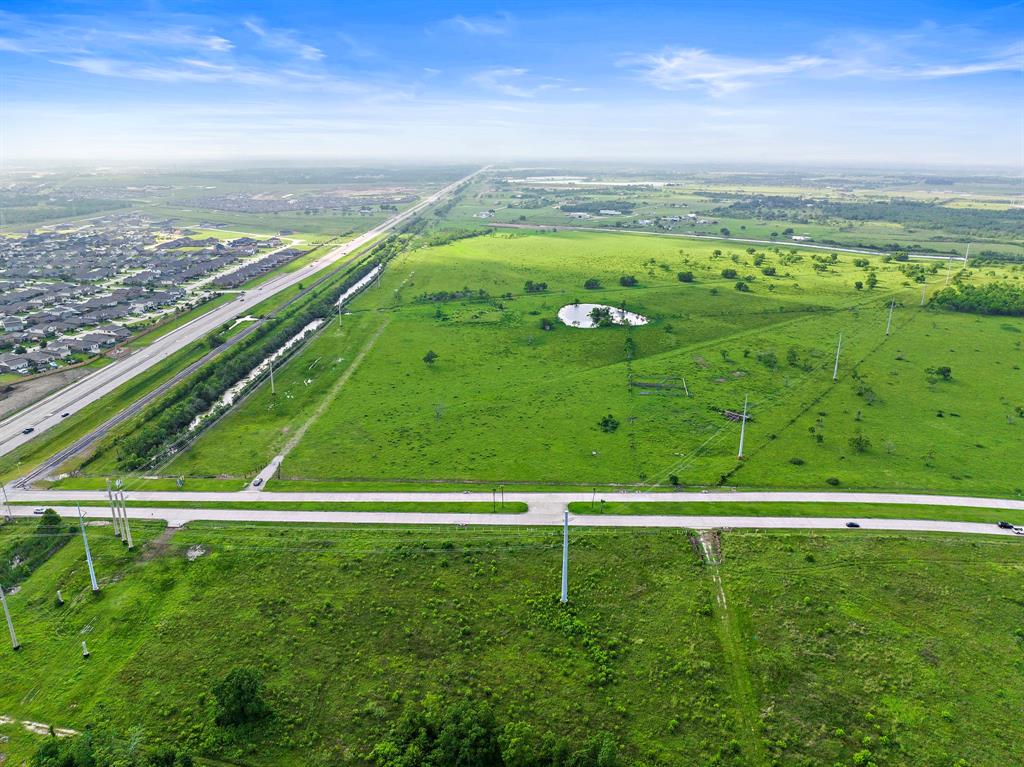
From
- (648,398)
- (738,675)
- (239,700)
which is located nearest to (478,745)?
(239,700)

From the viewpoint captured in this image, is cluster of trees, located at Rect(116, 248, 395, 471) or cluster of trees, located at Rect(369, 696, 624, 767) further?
cluster of trees, located at Rect(116, 248, 395, 471)

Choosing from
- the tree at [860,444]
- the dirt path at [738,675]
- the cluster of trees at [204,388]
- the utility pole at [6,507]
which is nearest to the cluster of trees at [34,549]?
the utility pole at [6,507]

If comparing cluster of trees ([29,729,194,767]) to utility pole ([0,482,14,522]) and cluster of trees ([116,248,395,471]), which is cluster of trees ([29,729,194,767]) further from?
cluster of trees ([116,248,395,471])

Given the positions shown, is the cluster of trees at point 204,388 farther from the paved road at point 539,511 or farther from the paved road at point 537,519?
the paved road at point 537,519

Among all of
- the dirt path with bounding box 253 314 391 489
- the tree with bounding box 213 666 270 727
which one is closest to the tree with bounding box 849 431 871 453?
the tree with bounding box 213 666 270 727

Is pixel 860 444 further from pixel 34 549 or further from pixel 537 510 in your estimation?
pixel 34 549
